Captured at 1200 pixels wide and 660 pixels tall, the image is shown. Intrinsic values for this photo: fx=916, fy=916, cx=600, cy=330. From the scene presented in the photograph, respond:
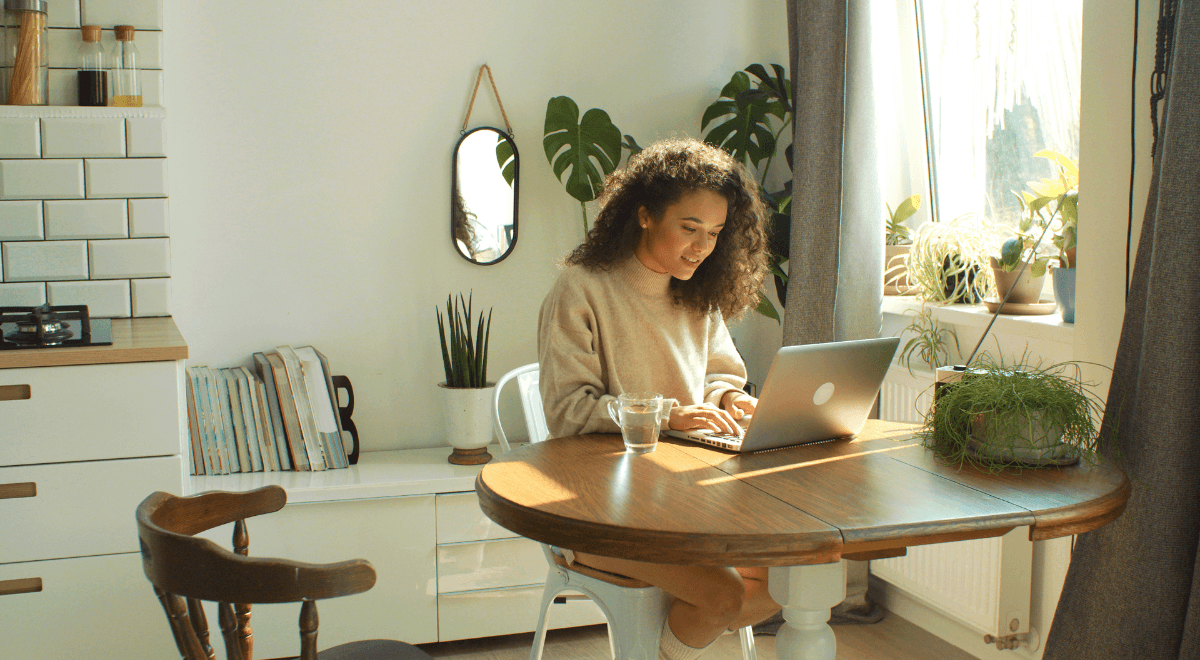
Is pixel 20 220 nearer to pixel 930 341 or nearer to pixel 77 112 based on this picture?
pixel 77 112

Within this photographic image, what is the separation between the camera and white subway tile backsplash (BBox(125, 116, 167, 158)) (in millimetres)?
2471

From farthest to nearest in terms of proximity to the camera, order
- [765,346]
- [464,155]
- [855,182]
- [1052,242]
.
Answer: [765,346], [464,155], [855,182], [1052,242]

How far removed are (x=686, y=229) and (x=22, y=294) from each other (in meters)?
1.80

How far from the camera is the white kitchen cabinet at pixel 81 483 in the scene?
1.95 metres

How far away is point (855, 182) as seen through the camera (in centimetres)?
257

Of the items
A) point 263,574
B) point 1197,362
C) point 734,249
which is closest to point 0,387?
point 263,574

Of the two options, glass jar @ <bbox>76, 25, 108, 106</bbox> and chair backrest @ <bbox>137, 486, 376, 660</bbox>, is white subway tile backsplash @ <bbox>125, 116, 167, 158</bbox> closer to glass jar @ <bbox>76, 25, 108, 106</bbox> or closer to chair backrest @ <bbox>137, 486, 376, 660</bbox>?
glass jar @ <bbox>76, 25, 108, 106</bbox>

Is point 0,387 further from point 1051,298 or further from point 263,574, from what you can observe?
point 1051,298

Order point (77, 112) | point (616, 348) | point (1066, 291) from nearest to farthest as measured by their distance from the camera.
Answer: point (616, 348) < point (1066, 291) < point (77, 112)

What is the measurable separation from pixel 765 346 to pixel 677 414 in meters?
1.60

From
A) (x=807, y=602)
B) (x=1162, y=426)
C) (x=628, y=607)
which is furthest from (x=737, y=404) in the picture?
(x=1162, y=426)

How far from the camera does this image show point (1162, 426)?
5.25 feet

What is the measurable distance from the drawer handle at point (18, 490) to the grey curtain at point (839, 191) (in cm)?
195

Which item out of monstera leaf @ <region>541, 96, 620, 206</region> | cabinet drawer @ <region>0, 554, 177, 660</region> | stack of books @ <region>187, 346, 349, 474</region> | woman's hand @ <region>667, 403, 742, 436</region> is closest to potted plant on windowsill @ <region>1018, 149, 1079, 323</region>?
woman's hand @ <region>667, 403, 742, 436</region>
